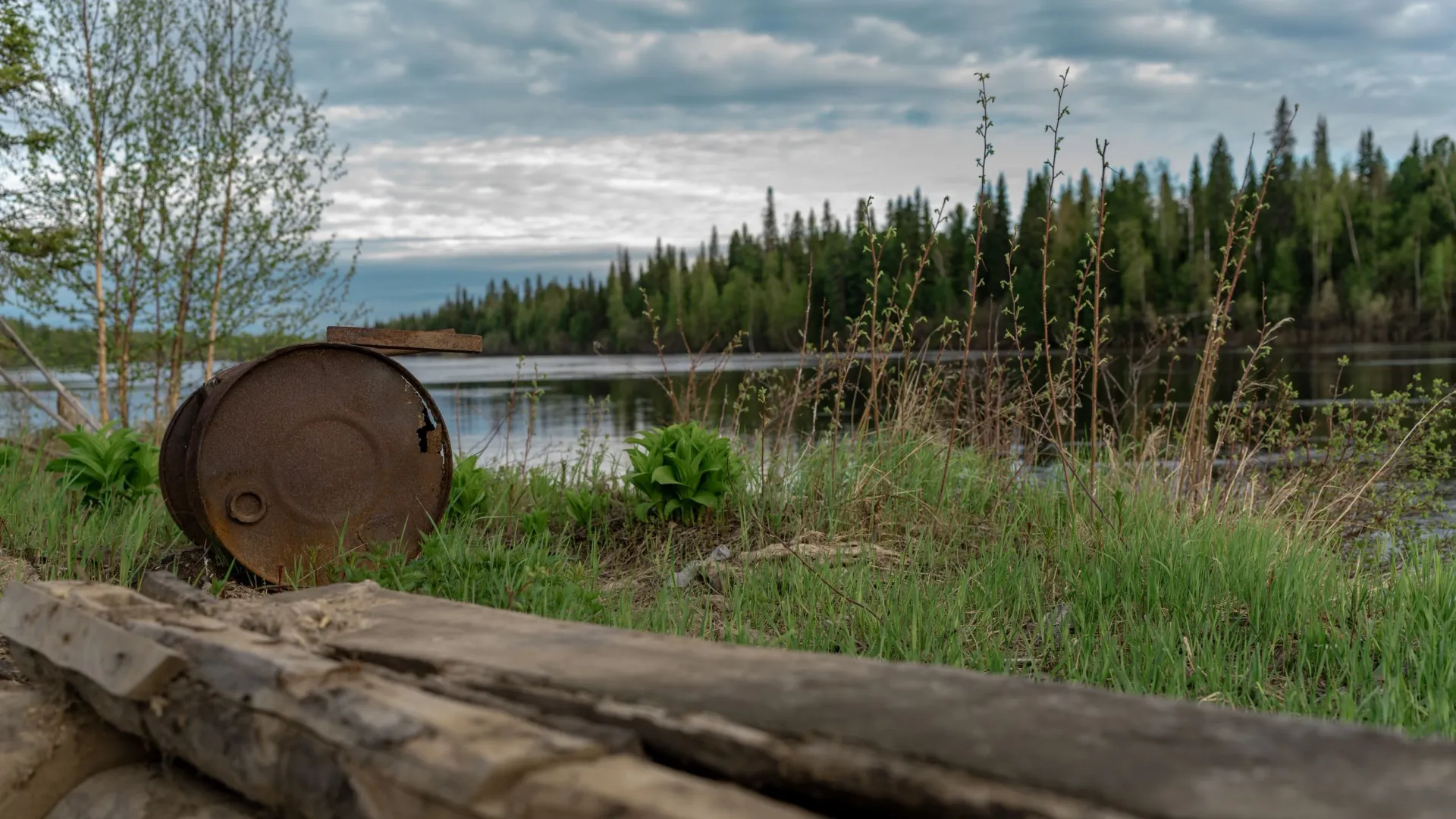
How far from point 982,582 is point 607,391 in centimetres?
3097

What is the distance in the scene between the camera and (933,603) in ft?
13.4

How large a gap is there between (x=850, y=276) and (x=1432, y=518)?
57114 millimetres

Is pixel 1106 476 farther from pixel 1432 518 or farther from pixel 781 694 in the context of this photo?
pixel 781 694

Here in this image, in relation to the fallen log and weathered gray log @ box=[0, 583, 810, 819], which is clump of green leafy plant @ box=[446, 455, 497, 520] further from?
the fallen log

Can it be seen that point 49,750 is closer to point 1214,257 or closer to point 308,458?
point 308,458

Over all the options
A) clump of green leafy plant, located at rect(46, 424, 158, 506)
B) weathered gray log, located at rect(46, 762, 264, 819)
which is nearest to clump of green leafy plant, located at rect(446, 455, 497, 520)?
clump of green leafy plant, located at rect(46, 424, 158, 506)

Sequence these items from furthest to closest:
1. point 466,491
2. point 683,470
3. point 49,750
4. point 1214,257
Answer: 1. point 1214,257
2. point 466,491
3. point 683,470
4. point 49,750

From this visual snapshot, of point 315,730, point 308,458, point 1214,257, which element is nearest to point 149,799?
point 315,730

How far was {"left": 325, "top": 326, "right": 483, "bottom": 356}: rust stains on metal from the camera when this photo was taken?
485 centimetres

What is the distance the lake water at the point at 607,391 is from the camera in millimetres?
12117

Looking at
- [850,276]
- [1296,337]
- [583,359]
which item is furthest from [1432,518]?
[583,359]

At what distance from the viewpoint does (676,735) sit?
1.48 m

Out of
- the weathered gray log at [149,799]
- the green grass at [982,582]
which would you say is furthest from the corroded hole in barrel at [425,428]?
the weathered gray log at [149,799]

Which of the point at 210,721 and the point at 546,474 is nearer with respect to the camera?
the point at 210,721
